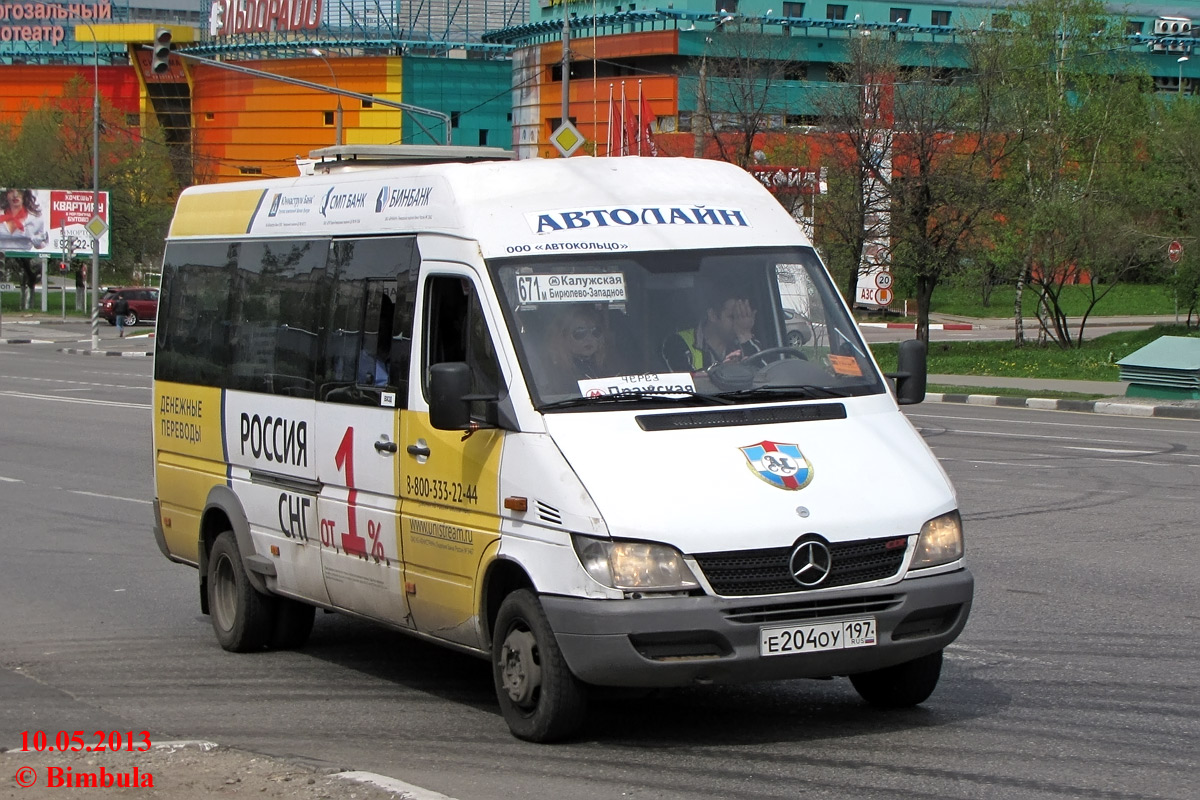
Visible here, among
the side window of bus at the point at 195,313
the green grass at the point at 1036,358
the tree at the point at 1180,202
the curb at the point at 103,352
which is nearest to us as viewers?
the side window of bus at the point at 195,313

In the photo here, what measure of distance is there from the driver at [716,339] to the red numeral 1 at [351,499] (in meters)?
1.78

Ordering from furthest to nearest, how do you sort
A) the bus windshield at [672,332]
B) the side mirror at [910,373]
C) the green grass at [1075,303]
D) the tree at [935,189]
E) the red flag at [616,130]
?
the red flag at [616,130], the green grass at [1075,303], the tree at [935,189], the side mirror at [910,373], the bus windshield at [672,332]

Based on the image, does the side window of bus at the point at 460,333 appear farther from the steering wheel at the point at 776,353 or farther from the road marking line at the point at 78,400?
the road marking line at the point at 78,400

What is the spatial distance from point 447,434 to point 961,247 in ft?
109

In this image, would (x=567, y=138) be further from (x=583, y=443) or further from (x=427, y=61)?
(x=427, y=61)

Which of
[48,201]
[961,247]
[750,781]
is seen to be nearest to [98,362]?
[961,247]

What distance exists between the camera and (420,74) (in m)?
96.6

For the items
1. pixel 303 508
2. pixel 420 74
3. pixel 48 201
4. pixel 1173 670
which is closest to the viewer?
pixel 1173 670

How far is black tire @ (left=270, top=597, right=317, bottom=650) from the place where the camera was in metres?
8.84

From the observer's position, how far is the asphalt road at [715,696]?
19.6 ft

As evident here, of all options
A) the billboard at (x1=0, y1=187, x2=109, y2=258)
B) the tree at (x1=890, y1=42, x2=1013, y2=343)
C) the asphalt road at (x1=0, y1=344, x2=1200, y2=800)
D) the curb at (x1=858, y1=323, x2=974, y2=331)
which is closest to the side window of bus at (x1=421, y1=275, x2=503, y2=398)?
the asphalt road at (x1=0, y1=344, x2=1200, y2=800)

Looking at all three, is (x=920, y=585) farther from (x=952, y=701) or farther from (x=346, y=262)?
(x=346, y=262)

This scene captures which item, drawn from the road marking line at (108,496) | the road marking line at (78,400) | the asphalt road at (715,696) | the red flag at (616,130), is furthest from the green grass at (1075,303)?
the asphalt road at (715,696)

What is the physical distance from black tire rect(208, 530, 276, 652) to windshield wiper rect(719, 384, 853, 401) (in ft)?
10.9
